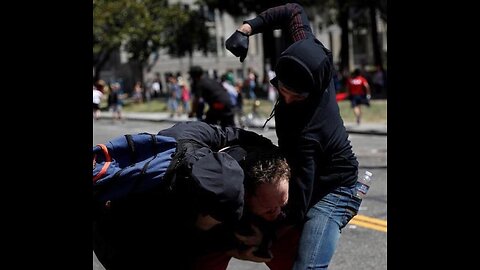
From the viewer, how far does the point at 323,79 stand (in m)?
2.74

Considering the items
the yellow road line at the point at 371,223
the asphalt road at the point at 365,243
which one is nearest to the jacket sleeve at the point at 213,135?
the asphalt road at the point at 365,243

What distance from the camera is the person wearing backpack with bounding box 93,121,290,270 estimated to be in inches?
91.0

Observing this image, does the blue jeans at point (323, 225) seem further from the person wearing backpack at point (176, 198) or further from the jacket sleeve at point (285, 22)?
the jacket sleeve at point (285, 22)

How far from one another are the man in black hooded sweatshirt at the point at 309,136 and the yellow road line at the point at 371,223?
3.56m

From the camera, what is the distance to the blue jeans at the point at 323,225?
298 centimetres

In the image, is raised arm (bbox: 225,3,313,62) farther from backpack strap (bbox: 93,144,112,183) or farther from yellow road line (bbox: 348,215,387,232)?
yellow road line (bbox: 348,215,387,232)

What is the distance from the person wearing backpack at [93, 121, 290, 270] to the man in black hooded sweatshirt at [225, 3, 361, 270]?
0.16 meters

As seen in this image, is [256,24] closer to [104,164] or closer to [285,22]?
[285,22]

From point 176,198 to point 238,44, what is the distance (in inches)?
29.6

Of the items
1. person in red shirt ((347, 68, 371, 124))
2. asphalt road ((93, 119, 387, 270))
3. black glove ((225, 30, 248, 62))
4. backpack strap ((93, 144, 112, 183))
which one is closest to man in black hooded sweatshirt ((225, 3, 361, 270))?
black glove ((225, 30, 248, 62))

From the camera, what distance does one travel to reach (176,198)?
2367mm
